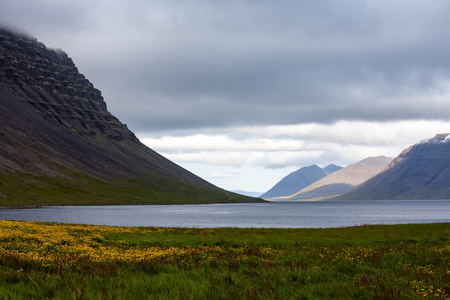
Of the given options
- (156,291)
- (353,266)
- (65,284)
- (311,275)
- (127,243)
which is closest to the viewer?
(156,291)

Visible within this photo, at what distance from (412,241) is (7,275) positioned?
3354 centimetres

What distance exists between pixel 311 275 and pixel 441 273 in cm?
523

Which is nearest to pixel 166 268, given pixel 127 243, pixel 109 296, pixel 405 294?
pixel 109 296

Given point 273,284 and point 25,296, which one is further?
point 273,284

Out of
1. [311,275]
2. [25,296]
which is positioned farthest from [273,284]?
[25,296]

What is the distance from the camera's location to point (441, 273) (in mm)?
14656

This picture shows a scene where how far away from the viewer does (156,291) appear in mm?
11359

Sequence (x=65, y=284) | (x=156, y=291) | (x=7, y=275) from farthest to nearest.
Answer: (x=7, y=275)
(x=65, y=284)
(x=156, y=291)

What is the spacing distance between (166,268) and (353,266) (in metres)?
8.95

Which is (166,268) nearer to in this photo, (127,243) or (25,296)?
(25,296)

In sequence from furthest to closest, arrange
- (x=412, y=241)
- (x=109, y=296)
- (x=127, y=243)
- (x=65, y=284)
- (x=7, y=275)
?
(x=412, y=241), (x=127, y=243), (x=7, y=275), (x=65, y=284), (x=109, y=296)

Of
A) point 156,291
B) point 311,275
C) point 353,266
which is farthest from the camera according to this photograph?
point 353,266

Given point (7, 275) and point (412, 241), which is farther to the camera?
point (412, 241)

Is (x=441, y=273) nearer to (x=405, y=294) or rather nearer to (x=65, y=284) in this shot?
(x=405, y=294)
